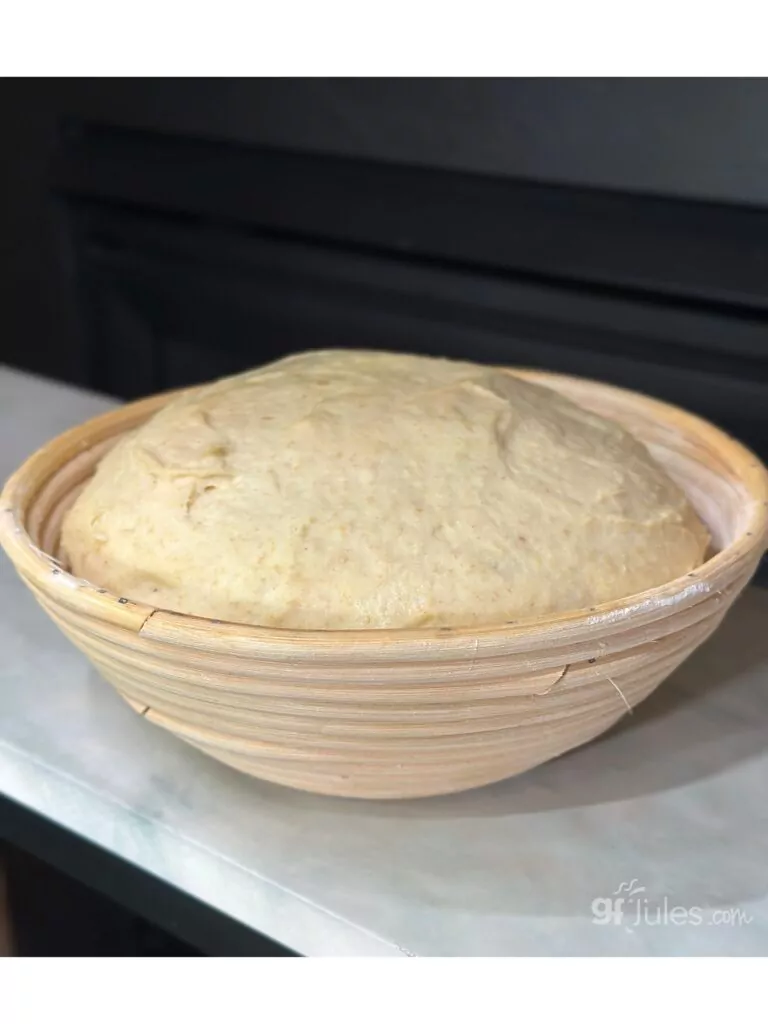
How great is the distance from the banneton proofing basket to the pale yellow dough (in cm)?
5

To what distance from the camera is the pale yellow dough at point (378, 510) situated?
0.60 metres

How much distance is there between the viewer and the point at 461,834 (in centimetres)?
64

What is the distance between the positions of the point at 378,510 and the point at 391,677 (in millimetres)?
142

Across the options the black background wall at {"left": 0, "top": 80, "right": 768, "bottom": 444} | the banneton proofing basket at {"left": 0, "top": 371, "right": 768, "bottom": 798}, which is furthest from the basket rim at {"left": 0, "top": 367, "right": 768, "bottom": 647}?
the black background wall at {"left": 0, "top": 80, "right": 768, "bottom": 444}

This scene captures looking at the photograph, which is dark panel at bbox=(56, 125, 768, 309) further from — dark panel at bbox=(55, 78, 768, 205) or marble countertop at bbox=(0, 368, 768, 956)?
marble countertop at bbox=(0, 368, 768, 956)

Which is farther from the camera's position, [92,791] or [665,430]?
[665,430]

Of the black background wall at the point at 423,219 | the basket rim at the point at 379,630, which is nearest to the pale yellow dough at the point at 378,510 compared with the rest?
the basket rim at the point at 379,630

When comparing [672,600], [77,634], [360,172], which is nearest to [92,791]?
[77,634]

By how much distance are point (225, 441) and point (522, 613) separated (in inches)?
9.6

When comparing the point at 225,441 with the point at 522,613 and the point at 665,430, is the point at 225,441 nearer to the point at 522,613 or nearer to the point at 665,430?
the point at 522,613

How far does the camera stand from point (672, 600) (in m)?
0.55

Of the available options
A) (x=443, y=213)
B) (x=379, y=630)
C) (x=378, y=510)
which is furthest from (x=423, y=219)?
(x=379, y=630)

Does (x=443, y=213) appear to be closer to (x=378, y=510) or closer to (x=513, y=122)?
(x=513, y=122)

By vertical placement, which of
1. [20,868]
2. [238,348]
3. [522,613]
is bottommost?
[20,868]
